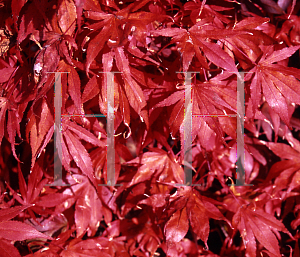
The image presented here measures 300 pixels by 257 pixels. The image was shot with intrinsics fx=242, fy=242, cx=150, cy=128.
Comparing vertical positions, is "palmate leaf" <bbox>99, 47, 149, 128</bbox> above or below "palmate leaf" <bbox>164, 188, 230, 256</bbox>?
above

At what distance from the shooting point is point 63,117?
0.66 meters

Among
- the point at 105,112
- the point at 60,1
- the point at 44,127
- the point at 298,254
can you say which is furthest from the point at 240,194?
the point at 60,1

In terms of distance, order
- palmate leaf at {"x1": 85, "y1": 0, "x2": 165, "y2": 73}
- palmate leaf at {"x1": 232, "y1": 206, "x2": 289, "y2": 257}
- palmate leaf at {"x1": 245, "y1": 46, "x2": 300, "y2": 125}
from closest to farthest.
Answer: palmate leaf at {"x1": 85, "y1": 0, "x2": 165, "y2": 73} < palmate leaf at {"x1": 245, "y1": 46, "x2": 300, "y2": 125} < palmate leaf at {"x1": 232, "y1": 206, "x2": 289, "y2": 257}

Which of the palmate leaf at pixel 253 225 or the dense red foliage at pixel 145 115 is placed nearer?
the dense red foliage at pixel 145 115

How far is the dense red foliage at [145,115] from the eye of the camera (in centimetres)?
60

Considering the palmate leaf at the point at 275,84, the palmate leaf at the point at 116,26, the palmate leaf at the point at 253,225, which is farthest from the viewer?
the palmate leaf at the point at 253,225

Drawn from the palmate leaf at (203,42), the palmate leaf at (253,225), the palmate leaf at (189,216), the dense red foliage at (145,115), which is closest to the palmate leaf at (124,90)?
the dense red foliage at (145,115)

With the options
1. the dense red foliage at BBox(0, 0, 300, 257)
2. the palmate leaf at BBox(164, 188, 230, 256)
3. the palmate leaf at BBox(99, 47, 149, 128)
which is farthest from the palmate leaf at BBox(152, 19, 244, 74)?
the palmate leaf at BBox(164, 188, 230, 256)

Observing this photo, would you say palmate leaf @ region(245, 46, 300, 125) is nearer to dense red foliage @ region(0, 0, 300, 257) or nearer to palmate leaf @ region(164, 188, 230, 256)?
dense red foliage @ region(0, 0, 300, 257)

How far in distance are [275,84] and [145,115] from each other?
0.37m

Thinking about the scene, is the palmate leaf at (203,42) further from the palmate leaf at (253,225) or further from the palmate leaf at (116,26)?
the palmate leaf at (253,225)

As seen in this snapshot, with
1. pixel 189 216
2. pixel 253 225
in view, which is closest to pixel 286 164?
pixel 253 225

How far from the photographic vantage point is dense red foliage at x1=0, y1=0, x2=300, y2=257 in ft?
1.97

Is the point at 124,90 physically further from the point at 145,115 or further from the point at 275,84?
the point at 275,84
